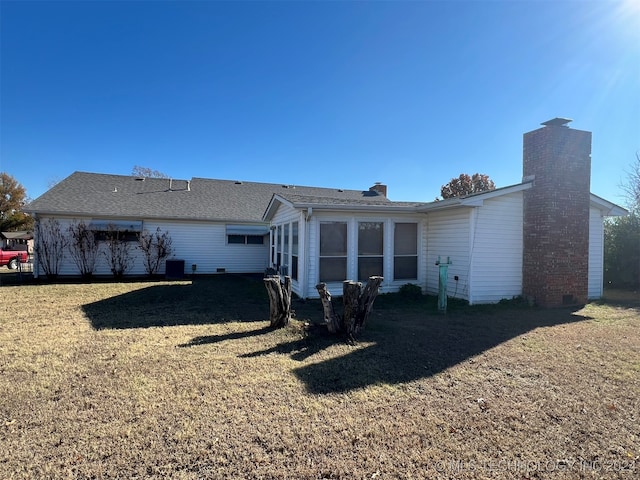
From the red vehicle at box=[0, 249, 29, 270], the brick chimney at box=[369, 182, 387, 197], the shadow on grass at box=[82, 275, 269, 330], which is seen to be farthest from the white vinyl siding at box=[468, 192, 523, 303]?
the red vehicle at box=[0, 249, 29, 270]

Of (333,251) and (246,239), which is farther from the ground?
(246,239)

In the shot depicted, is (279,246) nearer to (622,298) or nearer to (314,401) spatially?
(314,401)

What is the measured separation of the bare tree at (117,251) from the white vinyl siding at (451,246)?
12393 mm

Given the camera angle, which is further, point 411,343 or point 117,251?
point 117,251

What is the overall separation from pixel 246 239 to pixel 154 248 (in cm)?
406

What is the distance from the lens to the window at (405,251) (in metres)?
10.2

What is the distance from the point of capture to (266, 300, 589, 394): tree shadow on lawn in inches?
161

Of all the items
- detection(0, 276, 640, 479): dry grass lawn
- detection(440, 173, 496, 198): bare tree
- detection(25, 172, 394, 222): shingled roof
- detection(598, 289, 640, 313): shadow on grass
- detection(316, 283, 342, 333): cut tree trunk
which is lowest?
detection(0, 276, 640, 479): dry grass lawn

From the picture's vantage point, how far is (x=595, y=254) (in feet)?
33.3

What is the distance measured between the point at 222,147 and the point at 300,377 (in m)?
17.7

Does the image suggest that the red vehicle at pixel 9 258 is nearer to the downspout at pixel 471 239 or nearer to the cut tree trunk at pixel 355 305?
the cut tree trunk at pixel 355 305

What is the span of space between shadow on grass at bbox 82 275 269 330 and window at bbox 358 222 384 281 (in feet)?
9.63

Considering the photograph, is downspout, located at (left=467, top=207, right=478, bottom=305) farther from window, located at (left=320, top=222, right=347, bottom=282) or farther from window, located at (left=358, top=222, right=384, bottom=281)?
window, located at (left=320, top=222, right=347, bottom=282)

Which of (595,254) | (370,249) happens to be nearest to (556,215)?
(595,254)
